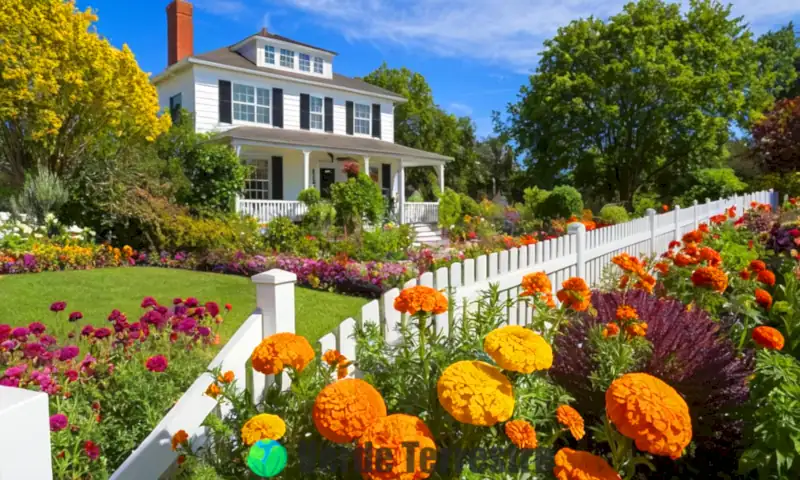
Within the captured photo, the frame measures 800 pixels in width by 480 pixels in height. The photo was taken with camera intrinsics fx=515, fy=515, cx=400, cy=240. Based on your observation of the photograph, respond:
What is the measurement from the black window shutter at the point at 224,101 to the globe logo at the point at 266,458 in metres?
17.4

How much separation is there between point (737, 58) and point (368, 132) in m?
16.6

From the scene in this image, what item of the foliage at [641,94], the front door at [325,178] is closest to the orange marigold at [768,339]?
the front door at [325,178]

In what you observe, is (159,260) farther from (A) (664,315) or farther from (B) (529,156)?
(B) (529,156)

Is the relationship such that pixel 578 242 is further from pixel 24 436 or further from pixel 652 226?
pixel 24 436

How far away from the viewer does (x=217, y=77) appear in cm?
1703

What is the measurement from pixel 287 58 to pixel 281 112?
7.71ft

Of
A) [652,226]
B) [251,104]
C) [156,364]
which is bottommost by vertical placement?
[156,364]

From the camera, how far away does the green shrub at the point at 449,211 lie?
1838cm

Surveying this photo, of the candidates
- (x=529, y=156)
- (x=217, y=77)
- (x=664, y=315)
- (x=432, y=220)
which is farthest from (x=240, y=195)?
(x=529, y=156)

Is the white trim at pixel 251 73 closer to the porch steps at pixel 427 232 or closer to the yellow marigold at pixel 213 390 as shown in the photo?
the porch steps at pixel 427 232

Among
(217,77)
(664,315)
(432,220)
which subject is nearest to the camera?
(664,315)

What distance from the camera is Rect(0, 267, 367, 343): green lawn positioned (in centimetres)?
623

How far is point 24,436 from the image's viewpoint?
90 cm

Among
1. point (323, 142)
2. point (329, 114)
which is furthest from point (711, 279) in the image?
point (329, 114)
